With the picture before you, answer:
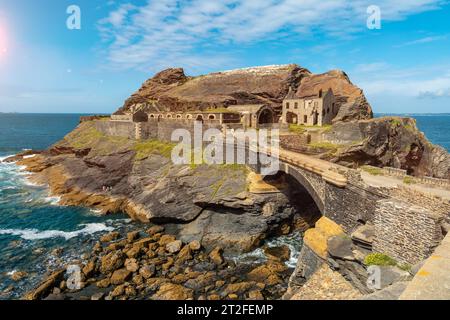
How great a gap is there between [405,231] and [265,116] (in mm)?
46003

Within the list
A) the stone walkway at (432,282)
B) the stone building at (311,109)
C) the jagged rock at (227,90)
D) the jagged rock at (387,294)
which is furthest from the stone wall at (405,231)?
the jagged rock at (227,90)

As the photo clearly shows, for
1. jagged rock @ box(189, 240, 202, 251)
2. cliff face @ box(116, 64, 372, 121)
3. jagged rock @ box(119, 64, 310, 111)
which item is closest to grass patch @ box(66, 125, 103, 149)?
jagged rock @ box(119, 64, 310, 111)

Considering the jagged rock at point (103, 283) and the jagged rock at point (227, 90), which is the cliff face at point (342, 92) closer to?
the jagged rock at point (227, 90)

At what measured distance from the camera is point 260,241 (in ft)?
105

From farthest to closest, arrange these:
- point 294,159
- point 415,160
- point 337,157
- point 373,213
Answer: point 415,160 → point 337,157 → point 294,159 → point 373,213

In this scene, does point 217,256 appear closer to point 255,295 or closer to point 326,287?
point 255,295

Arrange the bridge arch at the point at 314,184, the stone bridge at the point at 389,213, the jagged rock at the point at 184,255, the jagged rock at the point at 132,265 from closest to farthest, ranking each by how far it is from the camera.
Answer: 1. the stone bridge at the point at 389,213
2. the bridge arch at the point at 314,184
3. the jagged rock at the point at 132,265
4. the jagged rock at the point at 184,255

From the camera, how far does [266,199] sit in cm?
3372

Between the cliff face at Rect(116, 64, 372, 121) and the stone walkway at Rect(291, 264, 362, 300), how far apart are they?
1506 inches

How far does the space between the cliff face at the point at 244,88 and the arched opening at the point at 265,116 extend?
12.4 ft

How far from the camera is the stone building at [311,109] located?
168 ft
